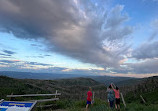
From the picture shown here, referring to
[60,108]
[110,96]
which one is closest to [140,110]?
[110,96]

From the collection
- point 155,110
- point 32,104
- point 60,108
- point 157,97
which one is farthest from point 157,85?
point 32,104

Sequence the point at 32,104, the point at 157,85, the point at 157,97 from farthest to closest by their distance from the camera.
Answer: the point at 157,85 < the point at 157,97 < the point at 32,104

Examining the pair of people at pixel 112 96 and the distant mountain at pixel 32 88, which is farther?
the distant mountain at pixel 32 88

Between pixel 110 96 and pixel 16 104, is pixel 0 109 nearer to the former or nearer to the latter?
pixel 16 104

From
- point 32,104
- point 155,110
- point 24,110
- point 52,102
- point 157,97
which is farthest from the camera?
point 157,97

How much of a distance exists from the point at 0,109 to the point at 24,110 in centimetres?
111

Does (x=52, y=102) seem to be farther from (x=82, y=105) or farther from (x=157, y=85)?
(x=157, y=85)

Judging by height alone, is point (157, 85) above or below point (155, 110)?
above

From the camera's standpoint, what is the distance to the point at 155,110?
9930mm

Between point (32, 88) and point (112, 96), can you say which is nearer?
point (112, 96)

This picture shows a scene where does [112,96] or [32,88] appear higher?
[112,96]

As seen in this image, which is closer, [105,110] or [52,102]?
[105,110]

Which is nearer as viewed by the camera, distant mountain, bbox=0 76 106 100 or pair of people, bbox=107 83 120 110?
pair of people, bbox=107 83 120 110

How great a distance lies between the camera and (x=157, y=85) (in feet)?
97.4
